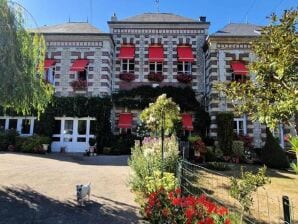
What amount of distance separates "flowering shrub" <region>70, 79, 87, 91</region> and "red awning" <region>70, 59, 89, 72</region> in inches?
29.0

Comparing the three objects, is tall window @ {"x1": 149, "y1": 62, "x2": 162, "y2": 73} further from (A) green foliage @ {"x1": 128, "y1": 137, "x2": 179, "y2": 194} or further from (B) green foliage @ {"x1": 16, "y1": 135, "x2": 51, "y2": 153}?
(A) green foliage @ {"x1": 128, "y1": 137, "x2": 179, "y2": 194}

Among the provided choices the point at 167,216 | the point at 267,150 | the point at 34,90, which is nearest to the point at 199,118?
the point at 267,150

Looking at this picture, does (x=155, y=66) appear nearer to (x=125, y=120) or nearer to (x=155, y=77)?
(x=155, y=77)

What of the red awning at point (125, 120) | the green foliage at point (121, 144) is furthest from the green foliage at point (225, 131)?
the red awning at point (125, 120)

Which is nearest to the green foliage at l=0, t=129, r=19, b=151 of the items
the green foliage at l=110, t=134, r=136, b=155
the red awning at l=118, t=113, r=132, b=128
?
the green foliage at l=110, t=134, r=136, b=155

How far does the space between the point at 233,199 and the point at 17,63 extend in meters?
6.58

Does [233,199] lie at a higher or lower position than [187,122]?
lower

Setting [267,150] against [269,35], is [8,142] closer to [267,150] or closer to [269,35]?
[267,150]

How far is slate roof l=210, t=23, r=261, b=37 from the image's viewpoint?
1975 cm

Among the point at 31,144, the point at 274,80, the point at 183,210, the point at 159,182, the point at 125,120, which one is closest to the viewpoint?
the point at 183,210

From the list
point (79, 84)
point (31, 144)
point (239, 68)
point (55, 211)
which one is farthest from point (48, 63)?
point (55, 211)

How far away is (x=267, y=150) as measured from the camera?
53.2 ft

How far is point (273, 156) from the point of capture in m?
15.8

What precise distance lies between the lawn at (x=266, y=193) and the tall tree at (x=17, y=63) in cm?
525
